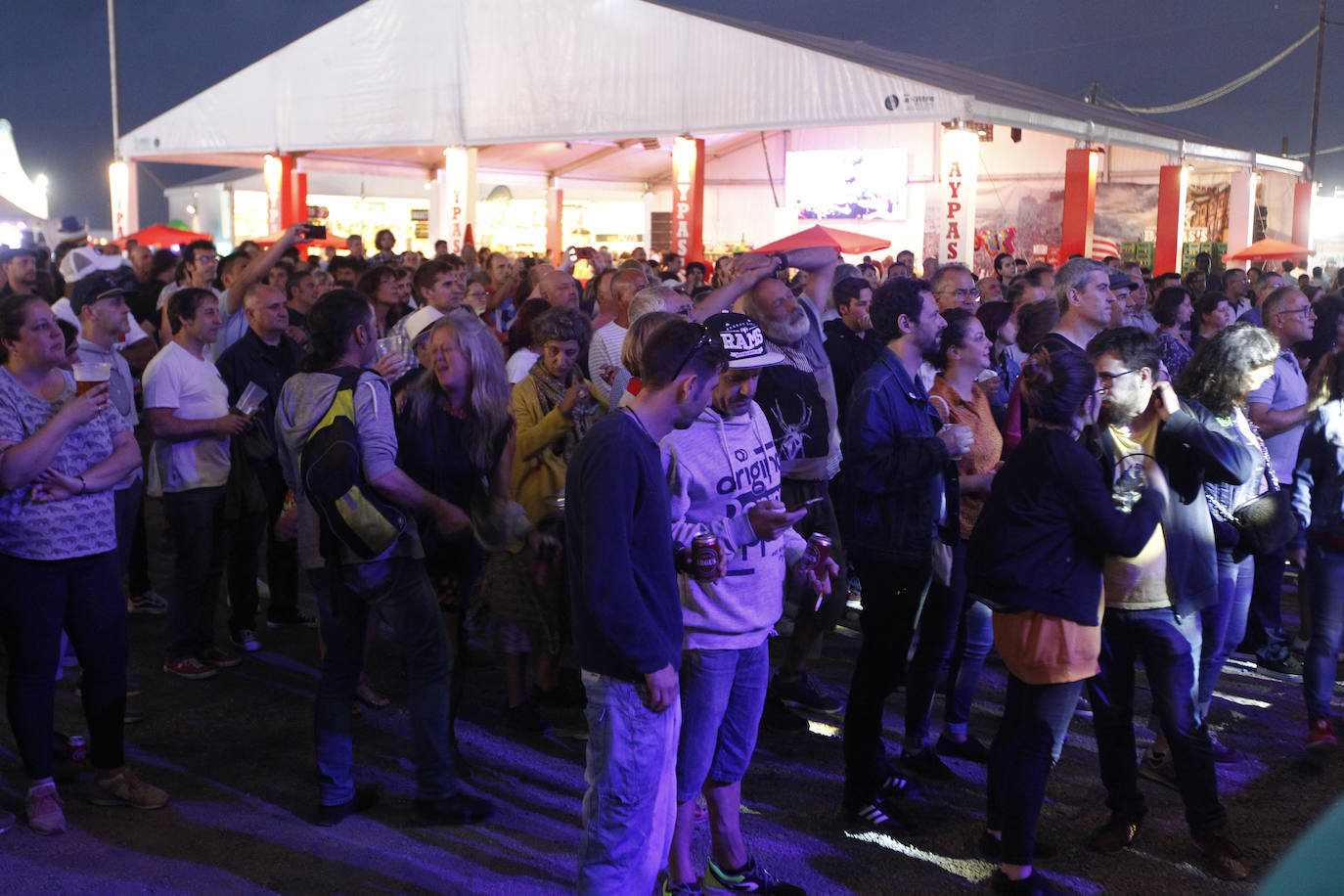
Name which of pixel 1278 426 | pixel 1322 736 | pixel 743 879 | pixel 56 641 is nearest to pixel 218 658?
pixel 56 641

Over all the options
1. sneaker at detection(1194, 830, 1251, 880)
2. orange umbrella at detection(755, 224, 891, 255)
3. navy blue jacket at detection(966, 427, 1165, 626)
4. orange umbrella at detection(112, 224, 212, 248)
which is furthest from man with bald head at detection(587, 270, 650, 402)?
orange umbrella at detection(112, 224, 212, 248)

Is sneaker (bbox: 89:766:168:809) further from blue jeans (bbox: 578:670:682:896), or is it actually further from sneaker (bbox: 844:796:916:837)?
sneaker (bbox: 844:796:916:837)

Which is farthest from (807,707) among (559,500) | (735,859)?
(735,859)

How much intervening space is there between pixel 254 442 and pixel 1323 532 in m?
4.88

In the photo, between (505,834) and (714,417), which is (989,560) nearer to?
(714,417)

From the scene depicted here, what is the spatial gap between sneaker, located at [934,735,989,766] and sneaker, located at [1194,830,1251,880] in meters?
1.03

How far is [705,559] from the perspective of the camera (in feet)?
10.5

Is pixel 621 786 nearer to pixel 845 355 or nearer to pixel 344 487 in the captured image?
pixel 344 487

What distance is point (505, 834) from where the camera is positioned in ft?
13.4

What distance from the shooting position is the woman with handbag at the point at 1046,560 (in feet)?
11.3

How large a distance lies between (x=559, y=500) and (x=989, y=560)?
197cm

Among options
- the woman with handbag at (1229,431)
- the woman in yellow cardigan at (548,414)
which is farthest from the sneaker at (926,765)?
the woman in yellow cardigan at (548,414)

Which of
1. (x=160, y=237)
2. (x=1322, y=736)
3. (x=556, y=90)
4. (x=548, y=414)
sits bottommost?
(x=1322, y=736)

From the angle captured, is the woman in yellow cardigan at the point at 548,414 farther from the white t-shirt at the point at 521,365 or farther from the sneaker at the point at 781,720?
the sneaker at the point at 781,720
